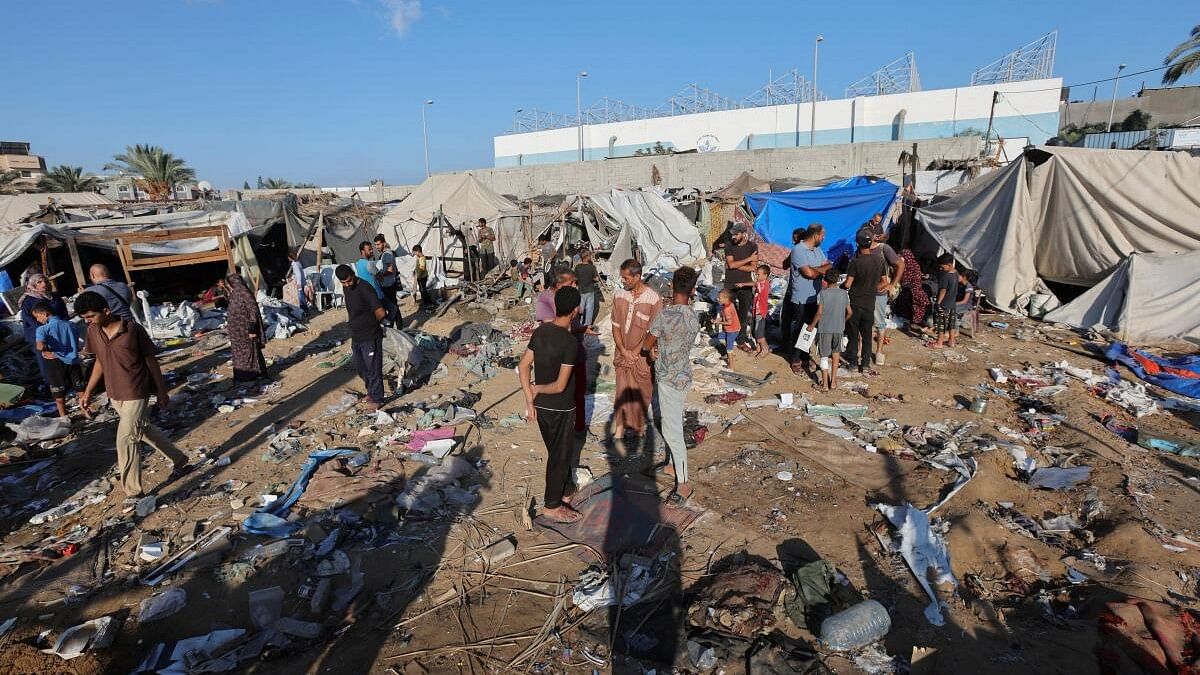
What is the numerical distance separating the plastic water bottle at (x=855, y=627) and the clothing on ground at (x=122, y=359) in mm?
5148

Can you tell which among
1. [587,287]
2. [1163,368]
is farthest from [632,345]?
[1163,368]

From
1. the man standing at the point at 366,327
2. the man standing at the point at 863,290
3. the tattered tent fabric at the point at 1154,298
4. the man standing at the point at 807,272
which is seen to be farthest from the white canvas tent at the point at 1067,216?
the man standing at the point at 366,327

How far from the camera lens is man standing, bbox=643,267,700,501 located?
4402 mm

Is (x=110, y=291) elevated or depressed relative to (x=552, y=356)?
elevated

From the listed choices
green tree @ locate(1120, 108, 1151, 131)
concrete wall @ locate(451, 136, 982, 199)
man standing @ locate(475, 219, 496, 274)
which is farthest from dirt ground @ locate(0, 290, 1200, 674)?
green tree @ locate(1120, 108, 1151, 131)

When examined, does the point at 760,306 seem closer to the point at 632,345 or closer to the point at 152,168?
the point at 632,345

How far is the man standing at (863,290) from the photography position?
6641 mm

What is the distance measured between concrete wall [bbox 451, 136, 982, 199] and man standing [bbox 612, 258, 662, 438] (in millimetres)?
16390

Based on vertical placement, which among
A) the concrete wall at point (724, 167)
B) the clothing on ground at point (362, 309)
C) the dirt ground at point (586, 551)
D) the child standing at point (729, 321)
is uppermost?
the concrete wall at point (724, 167)

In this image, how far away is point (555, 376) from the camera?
3.92 metres

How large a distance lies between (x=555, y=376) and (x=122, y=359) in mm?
3409

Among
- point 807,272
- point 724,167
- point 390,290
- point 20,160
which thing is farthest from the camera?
point 20,160

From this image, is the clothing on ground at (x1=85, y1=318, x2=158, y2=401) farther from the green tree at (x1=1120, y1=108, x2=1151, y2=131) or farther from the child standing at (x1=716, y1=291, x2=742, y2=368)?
the green tree at (x1=1120, y1=108, x2=1151, y2=131)

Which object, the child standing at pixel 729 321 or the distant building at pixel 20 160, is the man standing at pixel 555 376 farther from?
the distant building at pixel 20 160
